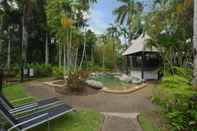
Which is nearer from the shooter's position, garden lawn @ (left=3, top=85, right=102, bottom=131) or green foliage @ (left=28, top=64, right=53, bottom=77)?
garden lawn @ (left=3, top=85, right=102, bottom=131)

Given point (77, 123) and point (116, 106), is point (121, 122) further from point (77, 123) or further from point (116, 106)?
point (116, 106)

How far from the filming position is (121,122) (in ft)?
22.7

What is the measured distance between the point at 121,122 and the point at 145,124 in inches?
27.1

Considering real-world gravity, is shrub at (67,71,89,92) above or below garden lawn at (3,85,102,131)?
above

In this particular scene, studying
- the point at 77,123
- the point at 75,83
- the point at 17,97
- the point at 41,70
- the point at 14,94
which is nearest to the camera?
the point at 77,123

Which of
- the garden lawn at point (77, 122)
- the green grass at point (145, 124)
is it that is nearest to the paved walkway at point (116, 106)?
the green grass at point (145, 124)

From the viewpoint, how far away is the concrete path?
6.30m

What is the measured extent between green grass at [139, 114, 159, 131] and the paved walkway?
169mm

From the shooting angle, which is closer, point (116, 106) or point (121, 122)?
point (121, 122)

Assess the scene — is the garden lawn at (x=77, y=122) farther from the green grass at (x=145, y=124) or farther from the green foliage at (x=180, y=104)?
the green foliage at (x=180, y=104)

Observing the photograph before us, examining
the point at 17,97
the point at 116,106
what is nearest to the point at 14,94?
the point at 17,97

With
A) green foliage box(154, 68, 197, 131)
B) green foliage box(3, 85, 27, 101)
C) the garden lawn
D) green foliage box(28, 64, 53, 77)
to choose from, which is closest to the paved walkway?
the garden lawn

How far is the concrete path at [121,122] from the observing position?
6.30 meters

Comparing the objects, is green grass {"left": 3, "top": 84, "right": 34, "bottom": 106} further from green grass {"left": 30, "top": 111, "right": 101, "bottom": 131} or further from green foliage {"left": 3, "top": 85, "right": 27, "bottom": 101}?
green grass {"left": 30, "top": 111, "right": 101, "bottom": 131}
